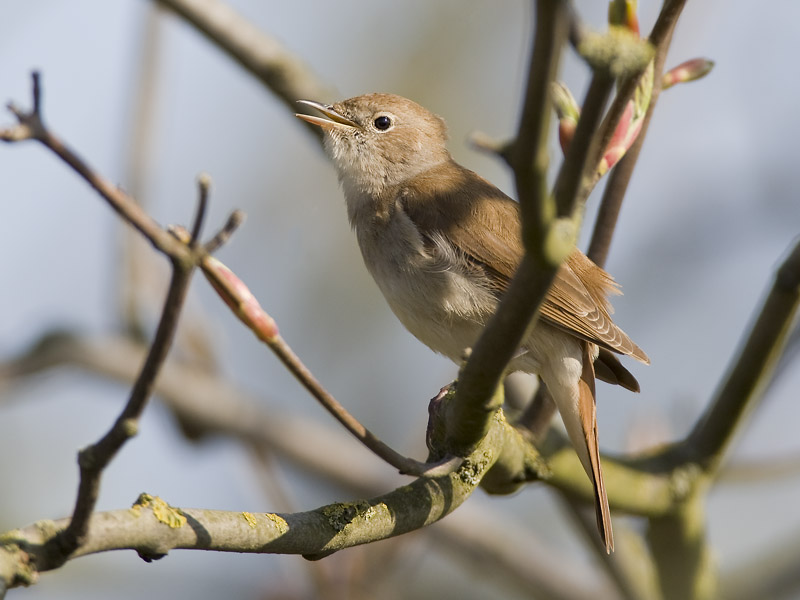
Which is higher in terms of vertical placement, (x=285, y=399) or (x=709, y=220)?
(x=709, y=220)

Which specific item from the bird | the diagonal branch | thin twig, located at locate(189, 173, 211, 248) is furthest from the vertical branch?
the diagonal branch

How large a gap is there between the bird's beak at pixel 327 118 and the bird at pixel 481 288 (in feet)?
1.46

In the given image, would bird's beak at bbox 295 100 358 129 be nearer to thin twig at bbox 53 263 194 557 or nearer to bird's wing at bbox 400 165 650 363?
bird's wing at bbox 400 165 650 363

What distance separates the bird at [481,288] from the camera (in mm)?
3383

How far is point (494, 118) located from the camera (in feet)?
27.9

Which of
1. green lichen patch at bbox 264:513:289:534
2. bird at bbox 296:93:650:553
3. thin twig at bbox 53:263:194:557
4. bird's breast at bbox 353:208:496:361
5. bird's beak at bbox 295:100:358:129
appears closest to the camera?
thin twig at bbox 53:263:194:557

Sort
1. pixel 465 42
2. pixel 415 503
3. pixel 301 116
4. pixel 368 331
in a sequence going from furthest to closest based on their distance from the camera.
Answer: pixel 465 42 < pixel 368 331 < pixel 301 116 < pixel 415 503

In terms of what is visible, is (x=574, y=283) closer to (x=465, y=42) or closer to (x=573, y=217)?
(x=573, y=217)

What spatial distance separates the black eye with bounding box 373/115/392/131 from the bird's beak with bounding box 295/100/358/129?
104mm

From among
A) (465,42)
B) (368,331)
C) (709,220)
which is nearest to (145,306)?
(368,331)

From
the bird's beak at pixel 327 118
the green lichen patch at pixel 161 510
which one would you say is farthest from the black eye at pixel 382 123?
the green lichen patch at pixel 161 510

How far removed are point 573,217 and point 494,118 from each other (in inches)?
276

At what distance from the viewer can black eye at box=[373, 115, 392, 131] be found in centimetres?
448

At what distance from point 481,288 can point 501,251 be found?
0.17 m
